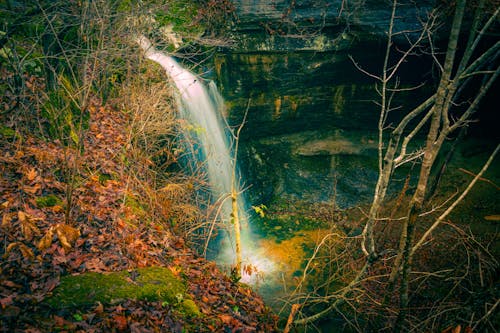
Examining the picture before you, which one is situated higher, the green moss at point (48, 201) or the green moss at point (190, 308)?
the green moss at point (48, 201)

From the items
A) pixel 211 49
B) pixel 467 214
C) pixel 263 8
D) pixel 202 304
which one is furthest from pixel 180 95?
pixel 467 214

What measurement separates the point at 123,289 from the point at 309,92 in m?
9.21

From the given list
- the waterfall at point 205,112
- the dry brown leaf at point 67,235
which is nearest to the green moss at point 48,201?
the dry brown leaf at point 67,235

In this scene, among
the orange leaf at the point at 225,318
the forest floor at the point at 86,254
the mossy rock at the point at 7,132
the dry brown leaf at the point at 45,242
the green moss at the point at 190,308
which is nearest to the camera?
the forest floor at the point at 86,254

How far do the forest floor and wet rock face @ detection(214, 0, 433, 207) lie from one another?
5.21 m

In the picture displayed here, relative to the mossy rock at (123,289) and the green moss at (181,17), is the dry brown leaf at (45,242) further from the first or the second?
the green moss at (181,17)

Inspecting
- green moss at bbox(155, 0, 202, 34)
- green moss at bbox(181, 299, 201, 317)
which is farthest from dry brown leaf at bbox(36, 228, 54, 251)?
green moss at bbox(155, 0, 202, 34)

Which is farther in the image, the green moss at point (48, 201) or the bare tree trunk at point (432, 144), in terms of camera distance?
the green moss at point (48, 201)

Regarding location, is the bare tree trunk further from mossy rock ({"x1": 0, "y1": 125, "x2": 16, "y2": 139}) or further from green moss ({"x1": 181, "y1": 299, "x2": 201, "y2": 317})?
mossy rock ({"x1": 0, "y1": 125, "x2": 16, "y2": 139})

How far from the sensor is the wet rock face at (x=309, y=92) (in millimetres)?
8852

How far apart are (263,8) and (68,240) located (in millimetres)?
8503

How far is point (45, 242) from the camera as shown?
344cm

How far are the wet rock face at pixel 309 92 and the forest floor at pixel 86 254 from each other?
5207 mm

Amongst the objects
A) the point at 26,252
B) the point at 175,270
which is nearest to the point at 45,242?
the point at 26,252
